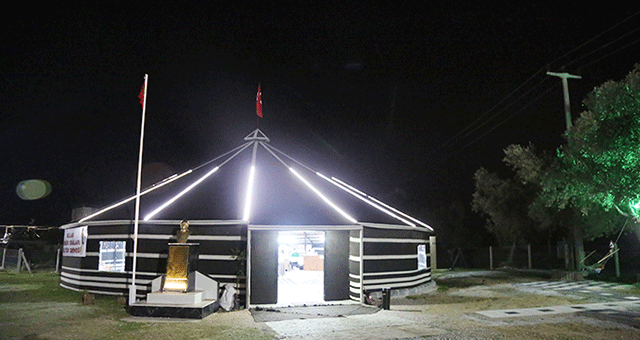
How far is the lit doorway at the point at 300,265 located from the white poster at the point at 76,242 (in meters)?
5.86

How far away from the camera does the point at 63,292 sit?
45.1 feet

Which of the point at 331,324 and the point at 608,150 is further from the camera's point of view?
the point at 608,150

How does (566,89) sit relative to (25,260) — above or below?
above

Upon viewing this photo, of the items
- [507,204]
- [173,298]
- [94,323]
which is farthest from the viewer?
[507,204]

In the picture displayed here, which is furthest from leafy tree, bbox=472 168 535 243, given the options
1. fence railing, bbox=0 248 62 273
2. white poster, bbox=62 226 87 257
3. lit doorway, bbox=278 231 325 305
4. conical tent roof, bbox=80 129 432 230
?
fence railing, bbox=0 248 62 273

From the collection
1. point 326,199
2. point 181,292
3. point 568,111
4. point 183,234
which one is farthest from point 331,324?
point 568,111

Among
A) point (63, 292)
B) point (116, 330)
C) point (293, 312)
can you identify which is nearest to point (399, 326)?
point (293, 312)

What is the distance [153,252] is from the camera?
1234 cm

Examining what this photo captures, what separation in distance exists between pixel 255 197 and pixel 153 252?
3.09 m

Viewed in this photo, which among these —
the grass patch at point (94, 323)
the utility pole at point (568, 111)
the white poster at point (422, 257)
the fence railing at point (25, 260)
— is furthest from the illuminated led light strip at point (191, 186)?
the utility pole at point (568, 111)

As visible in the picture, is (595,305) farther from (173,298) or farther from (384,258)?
(173,298)

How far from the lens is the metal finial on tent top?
1672 cm

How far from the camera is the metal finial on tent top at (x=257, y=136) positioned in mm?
16719

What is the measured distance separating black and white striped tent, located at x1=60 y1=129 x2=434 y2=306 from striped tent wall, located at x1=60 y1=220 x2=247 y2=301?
26 mm
